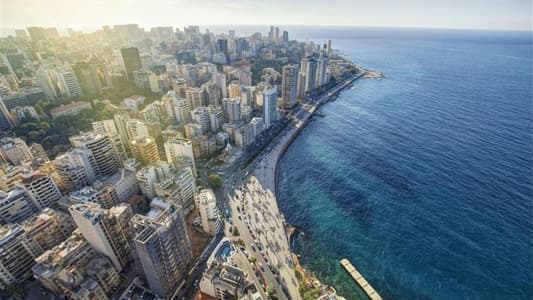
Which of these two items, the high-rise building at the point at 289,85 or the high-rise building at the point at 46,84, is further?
the high-rise building at the point at 289,85

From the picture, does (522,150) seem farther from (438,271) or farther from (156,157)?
(156,157)

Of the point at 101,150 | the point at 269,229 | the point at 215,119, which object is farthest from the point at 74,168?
the point at 269,229

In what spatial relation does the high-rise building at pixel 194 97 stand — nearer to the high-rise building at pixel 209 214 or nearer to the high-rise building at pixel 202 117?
the high-rise building at pixel 202 117

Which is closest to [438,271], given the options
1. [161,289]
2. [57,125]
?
[161,289]

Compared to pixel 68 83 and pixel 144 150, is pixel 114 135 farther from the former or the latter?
pixel 68 83

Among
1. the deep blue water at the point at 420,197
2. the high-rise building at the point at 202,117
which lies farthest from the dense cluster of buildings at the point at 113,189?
the deep blue water at the point at 420,197

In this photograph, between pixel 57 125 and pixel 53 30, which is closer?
pixel 57 125
